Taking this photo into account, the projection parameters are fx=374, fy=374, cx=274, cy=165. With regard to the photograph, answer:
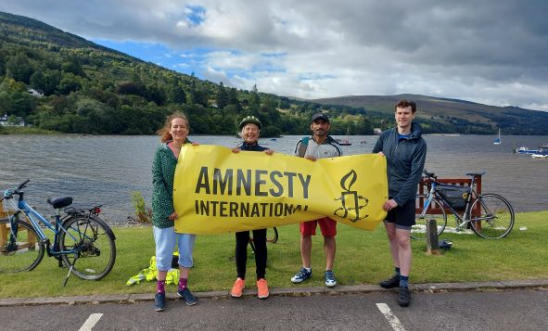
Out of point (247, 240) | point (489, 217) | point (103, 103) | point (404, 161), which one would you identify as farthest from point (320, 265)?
point (103, 103)

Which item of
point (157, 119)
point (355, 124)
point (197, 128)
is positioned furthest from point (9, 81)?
point (355, 124)

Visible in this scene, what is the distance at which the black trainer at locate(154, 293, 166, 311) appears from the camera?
183 inches

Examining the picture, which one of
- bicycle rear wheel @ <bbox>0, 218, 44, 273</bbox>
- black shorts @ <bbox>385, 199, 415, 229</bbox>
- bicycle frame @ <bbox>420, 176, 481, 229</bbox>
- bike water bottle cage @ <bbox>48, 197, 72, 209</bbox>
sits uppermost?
black shorts @ <bbox>385, 199, 415, 229</bbox>

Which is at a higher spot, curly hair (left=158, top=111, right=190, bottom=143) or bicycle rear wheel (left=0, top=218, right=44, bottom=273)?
curly hair (left=158, top=111, right=190, bottom=143)

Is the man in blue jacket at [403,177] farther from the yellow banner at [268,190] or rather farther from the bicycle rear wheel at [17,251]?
the bicycle rear wheel at [17,251]

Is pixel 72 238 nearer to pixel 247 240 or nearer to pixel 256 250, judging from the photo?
pixel 247 240

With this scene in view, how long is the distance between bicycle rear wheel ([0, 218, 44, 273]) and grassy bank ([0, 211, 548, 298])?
0.20m

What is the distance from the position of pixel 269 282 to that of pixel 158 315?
162 cm

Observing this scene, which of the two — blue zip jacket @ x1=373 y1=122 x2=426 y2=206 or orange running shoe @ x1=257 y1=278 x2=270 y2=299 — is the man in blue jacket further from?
orange running shoe @ x1=257 y1=278 x2=270 y2=299

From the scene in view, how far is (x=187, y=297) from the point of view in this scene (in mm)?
4824

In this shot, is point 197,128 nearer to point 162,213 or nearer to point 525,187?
point 525,187

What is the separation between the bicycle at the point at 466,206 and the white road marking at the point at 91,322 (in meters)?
6.51

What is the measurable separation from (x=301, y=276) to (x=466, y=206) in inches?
205

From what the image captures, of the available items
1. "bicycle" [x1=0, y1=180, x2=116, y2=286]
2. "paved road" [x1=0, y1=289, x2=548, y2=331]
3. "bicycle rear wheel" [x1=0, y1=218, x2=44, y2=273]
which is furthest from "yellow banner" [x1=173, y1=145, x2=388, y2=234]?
"bicycle rear wheel" [x1=0, y1=218, x2=44, y2=273]
